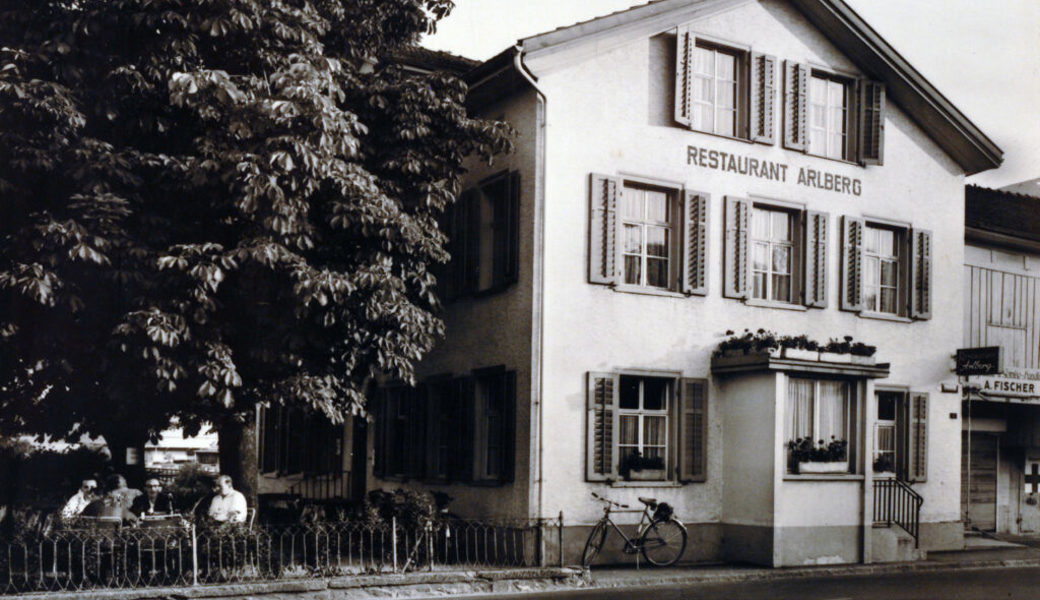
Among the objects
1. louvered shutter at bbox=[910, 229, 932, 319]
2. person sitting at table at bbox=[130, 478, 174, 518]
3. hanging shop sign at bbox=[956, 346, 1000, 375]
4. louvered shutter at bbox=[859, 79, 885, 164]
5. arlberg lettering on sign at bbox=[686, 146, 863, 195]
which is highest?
louvered shutter at bbox=[859, 79, 885, 164]

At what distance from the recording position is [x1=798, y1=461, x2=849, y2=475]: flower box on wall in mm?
17573

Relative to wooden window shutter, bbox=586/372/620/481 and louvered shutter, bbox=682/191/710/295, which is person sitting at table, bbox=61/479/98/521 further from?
louvered shutter, bbox=682/191/710/295

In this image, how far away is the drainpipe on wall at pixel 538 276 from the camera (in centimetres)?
1650

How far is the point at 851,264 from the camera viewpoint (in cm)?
2003

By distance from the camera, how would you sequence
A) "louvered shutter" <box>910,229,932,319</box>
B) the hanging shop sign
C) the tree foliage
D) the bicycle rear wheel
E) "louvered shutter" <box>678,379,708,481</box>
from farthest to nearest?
"louvered shutter" <box>910,229,932,319</box> < the hanging shop sign < "louvered shutter" <box>678,379,708,481</box> < the bicycle rear wheel < the tree foliage

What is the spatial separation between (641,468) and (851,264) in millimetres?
5916

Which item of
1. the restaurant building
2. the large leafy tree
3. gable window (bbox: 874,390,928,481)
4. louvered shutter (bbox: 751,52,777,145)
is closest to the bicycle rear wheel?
the restaurant building

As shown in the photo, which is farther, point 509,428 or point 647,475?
point 647,475

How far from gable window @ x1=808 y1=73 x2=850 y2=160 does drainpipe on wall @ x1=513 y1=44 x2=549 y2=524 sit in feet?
19.0

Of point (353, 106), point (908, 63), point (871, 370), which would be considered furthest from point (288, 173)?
point (908, 63)

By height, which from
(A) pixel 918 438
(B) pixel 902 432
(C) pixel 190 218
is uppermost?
(C) pixel 190 218

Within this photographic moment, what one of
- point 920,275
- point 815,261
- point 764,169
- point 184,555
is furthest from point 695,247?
point 184,555

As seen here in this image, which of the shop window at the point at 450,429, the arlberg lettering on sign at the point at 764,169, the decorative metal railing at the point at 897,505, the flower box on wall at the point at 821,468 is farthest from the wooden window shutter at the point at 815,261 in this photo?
the shop window at the point at 450,429

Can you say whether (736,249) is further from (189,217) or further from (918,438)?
(189,217)
